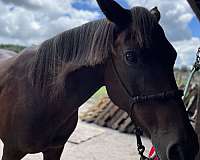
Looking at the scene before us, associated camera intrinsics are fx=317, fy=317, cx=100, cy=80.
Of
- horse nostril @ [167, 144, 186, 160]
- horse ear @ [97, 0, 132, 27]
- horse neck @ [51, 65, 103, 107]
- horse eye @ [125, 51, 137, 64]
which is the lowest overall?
horse nostril @ [167, 144, 186, 160]

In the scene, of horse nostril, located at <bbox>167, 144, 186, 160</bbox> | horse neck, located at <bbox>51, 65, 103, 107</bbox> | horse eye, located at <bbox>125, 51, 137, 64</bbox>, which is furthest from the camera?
horse neck, located at <bbox>51, 65, 103, 107</bbox>

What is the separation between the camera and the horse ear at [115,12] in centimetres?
162

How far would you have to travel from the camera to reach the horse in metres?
1.54

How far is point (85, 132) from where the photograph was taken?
6422 mm

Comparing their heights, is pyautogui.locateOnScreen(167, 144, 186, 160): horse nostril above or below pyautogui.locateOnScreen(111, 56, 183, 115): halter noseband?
below

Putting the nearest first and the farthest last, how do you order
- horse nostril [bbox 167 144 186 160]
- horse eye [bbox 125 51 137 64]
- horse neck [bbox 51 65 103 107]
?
horse nostril [bbox 167 144 186 160], horse eye [bbox 125 51 137 64], horse neck [bbox 51 65 103 107]

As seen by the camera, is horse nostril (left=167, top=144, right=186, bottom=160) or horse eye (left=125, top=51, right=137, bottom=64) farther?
horse eye (left=125, top=51, right=137, bottom=64)

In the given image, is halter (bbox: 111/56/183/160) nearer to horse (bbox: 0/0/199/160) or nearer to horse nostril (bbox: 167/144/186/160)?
horse (bbox: 0/0/199/160)

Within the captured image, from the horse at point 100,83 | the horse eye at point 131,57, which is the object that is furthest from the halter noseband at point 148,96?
the horse eye at point 131,57

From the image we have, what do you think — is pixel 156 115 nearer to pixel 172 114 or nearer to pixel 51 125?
pixel 172 114

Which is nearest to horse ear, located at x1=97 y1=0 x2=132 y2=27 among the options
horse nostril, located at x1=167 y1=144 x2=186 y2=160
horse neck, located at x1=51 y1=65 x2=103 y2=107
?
horse neck, located at x1=51 y1=65 x2=103 y2=107

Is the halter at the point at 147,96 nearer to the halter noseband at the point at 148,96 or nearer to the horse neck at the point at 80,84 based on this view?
the halter noseband at the point at 148,96

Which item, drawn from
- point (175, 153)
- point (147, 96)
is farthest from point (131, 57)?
point (175, 153)

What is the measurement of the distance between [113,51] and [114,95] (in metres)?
0.24
